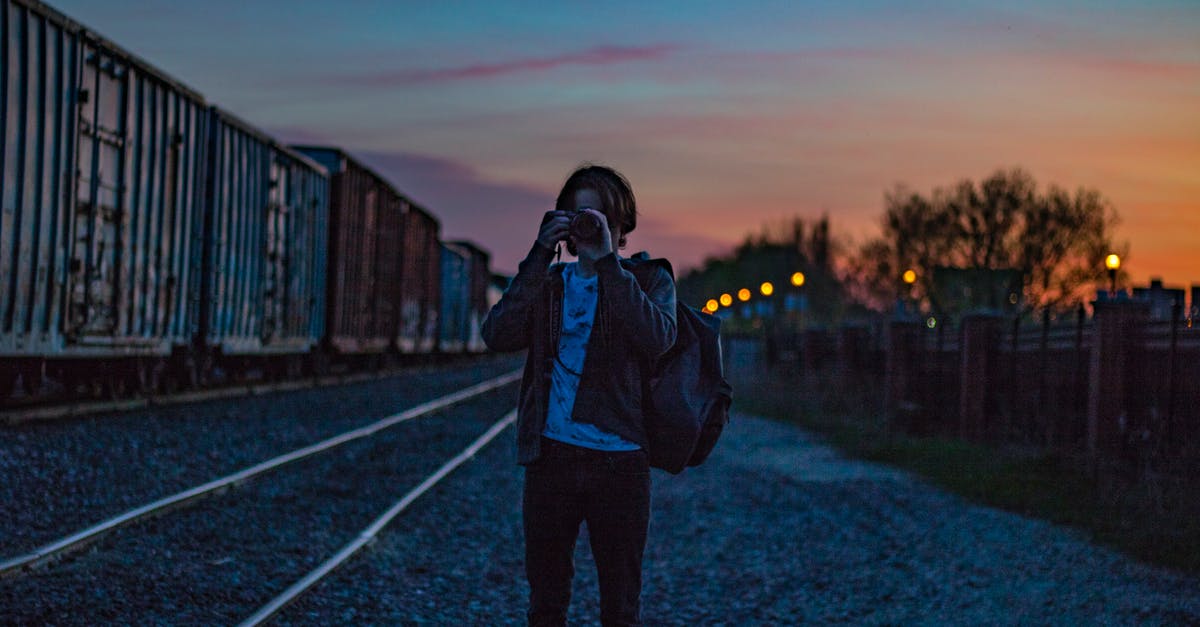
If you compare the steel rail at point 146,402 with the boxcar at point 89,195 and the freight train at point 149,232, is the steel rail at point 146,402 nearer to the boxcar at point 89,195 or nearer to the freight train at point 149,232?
Result: the freight train at point 149,232

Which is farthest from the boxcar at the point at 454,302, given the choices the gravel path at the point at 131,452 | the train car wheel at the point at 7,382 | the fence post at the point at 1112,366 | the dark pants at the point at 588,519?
the dark pants at the point at 588,519

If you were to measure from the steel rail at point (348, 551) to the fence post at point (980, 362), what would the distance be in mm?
5643

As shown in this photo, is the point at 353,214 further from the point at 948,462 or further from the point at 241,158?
the point at 948,462

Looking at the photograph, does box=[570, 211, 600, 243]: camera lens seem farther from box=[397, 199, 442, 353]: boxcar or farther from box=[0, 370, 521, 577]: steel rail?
box=[397, 199, 442, 353]: boxcar

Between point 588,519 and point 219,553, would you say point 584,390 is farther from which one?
point 219,553

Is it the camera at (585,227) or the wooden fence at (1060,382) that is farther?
the wooden fence at (1060,382)

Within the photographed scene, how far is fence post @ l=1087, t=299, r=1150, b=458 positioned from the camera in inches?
404

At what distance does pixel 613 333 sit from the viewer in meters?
2.97

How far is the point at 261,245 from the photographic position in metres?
18.8

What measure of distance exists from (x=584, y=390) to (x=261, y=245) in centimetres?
1665

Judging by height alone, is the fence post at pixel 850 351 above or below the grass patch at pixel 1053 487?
above

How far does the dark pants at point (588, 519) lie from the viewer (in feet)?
9.77

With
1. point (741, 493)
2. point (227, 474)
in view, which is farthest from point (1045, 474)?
point (227, 474)

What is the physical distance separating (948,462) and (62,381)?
31.7 feet
